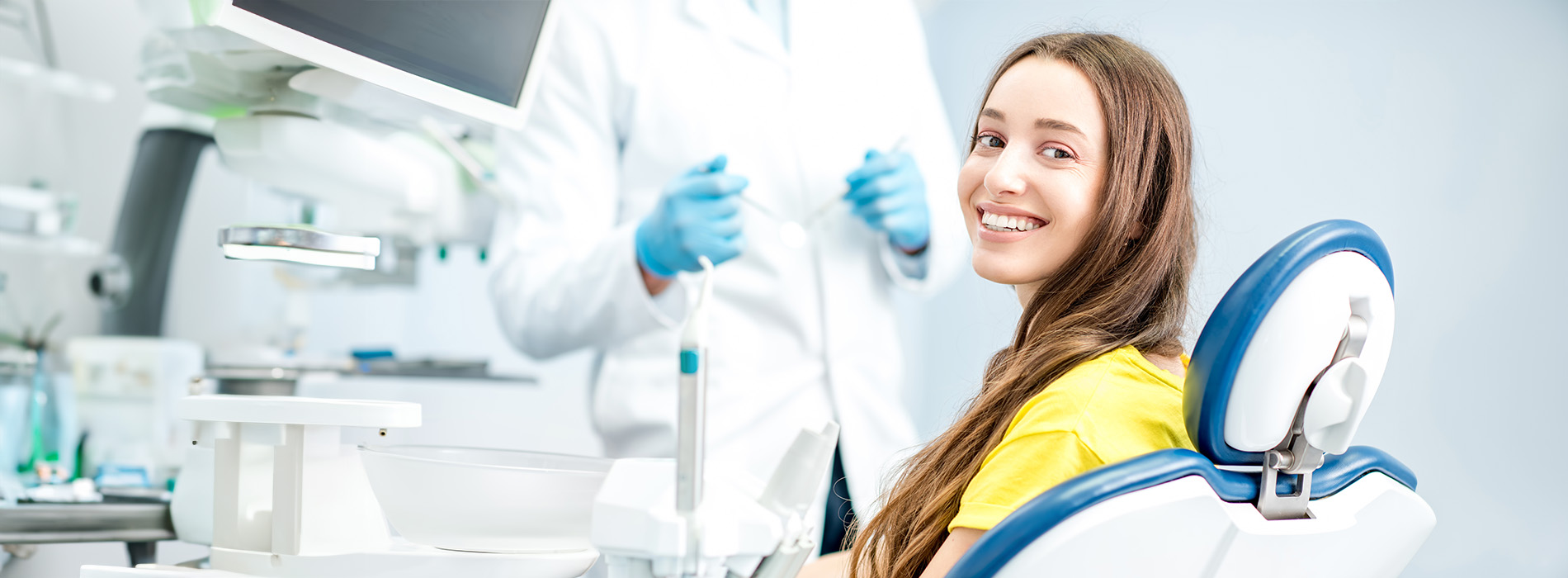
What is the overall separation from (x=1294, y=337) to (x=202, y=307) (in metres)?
2.25

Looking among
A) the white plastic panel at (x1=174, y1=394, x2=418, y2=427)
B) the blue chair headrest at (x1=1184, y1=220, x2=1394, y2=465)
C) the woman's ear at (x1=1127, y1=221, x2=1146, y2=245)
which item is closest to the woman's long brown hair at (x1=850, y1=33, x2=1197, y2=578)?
the woman's ear at (x1=1127, y1=221, x2=1146, y2=245)

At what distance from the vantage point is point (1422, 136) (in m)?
1.75

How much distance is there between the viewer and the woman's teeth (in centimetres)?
93

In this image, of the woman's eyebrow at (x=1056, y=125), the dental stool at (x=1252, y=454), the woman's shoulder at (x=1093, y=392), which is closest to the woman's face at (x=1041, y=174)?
the woman's eyebrow at (x=1056, y=125)

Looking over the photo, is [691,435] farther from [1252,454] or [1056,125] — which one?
[1056,125]

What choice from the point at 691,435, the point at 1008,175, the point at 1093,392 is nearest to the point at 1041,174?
the point at 1008,175

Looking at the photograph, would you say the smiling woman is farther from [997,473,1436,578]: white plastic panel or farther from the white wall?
the white wall

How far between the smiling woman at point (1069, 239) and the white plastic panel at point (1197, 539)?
→ 0.15m

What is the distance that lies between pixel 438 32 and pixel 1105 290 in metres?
0.70

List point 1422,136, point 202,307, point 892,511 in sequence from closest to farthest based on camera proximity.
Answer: point 892,511 < point 1422,136 < point 202,307

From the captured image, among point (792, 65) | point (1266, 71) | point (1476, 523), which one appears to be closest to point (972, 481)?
point (792, 65)

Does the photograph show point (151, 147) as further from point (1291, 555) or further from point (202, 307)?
point (1291, 555)

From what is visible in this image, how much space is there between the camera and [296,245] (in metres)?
0.79

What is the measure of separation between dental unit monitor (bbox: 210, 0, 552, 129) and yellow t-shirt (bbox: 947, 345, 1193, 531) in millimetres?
643
